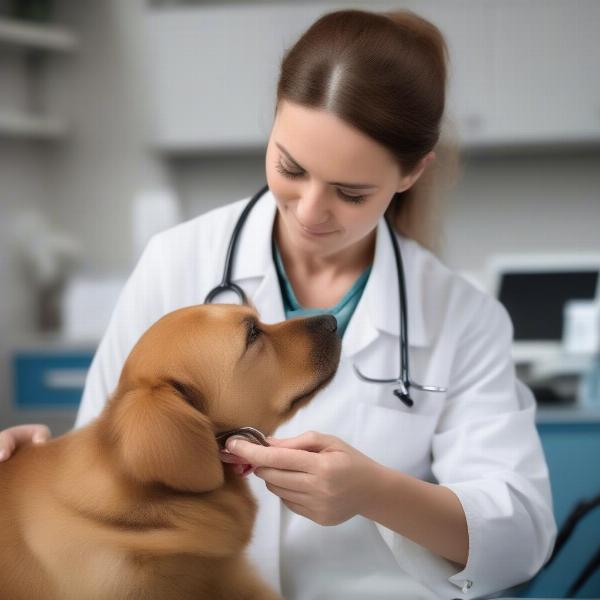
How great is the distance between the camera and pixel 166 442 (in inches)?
23.5

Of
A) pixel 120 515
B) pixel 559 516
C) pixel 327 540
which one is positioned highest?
pixel 120 515

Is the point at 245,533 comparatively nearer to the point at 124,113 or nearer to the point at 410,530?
the point at 410,530

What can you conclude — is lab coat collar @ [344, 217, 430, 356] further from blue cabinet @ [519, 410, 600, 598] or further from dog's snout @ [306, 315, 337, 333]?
blue cabinet @ [519, 410, 600, 598]

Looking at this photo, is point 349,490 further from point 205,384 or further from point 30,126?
point 30,126

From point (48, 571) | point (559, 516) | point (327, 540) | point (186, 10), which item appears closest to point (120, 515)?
point (48, 571)

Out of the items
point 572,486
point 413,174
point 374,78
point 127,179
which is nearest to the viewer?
point 374,78

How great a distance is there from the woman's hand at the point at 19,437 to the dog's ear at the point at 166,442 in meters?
0.14

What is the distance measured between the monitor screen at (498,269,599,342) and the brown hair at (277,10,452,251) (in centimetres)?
137

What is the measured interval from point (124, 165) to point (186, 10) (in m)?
0.58

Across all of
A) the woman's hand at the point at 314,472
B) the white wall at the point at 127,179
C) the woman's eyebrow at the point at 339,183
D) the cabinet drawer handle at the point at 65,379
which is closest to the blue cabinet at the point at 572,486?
the woman's hand at the point at 314,472

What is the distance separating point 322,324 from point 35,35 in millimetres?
2162

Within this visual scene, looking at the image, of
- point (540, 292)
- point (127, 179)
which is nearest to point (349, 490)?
point (540, 292)

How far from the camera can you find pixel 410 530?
0.75 metres

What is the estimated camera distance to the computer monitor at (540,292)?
208cm
